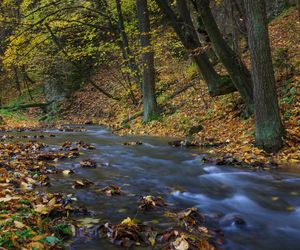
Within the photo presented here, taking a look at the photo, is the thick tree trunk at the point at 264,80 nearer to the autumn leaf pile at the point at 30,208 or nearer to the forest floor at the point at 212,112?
the forest floor at the point at 212,112

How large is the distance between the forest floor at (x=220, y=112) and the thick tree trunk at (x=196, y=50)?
2.14 ft

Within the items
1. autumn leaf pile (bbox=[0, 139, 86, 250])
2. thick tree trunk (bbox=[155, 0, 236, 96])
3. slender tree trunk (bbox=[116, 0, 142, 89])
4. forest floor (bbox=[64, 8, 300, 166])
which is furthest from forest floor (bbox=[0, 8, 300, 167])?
autumn leaf pile (bbox=[0, 139, 86, 250])

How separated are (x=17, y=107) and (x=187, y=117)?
15127 mm

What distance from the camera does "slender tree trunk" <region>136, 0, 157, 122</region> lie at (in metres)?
14.4

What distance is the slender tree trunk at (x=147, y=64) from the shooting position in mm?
14383

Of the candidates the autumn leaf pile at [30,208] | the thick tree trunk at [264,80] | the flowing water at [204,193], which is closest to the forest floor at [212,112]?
the thick tree trunk at [264,80]

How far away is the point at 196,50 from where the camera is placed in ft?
38.1

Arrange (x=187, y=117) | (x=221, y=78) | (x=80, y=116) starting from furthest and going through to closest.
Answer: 1. (x=80, y=116)
2. (x=187, y=117)
3. (x=221, y=78)

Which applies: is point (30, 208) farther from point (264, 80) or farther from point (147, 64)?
point (147, 64)

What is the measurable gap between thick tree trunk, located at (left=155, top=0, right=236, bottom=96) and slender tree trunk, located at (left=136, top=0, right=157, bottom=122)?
7.05 ft

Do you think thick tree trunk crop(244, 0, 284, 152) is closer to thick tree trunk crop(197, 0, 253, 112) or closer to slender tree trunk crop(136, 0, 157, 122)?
thick tree trunk crop(197, 0, 253, 112)

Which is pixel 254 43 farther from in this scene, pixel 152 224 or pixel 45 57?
pixel 45 57

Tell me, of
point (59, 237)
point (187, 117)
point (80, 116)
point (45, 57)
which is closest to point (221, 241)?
point (59, 237)

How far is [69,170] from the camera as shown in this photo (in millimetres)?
6938
